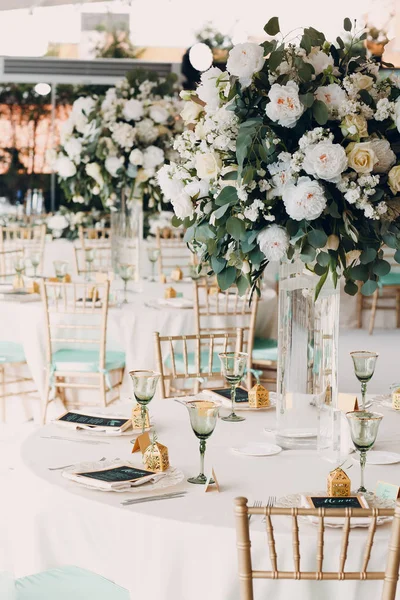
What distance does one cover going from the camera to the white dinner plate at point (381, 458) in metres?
2.58

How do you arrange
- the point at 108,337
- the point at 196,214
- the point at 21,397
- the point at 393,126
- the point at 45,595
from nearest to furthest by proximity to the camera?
the point at 45,595 → the point at 393,126 → the point at 196,214 → the point at 108,337 → the point at 21,397

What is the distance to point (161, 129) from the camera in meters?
6.23

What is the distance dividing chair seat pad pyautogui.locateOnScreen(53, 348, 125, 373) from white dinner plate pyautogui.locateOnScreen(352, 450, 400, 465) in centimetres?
287

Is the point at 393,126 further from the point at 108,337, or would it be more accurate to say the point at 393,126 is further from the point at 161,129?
the point at 161,129

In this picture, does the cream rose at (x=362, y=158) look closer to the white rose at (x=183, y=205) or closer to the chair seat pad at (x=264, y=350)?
the white rose at (x=183, y=205)

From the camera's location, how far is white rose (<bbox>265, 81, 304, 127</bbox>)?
2.42 metres

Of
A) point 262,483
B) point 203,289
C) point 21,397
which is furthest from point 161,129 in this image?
point 262,483

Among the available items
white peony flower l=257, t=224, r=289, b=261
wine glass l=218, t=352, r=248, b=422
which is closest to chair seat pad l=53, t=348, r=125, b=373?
wine glass l=218, t=352, r=248, b=422

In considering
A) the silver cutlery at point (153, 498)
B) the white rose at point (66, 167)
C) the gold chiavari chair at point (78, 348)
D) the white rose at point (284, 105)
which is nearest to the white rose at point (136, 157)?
the white rose at point (66, 167)

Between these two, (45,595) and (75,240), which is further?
(75,240)

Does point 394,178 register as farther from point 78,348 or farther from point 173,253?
point 173,253

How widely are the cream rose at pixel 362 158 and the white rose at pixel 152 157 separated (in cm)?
373

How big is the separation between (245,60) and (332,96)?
10.0 inches

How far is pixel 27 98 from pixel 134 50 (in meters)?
1.37
